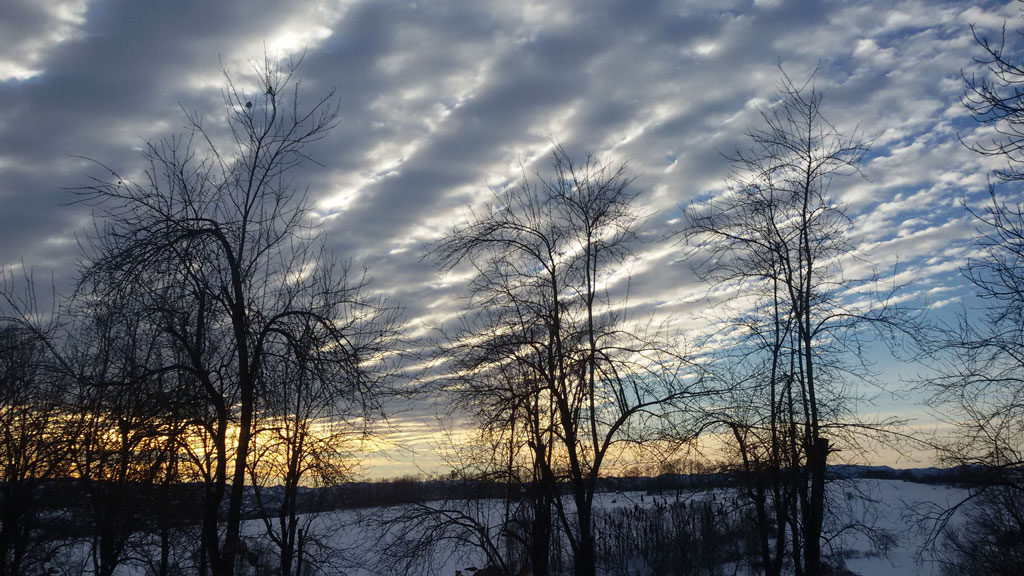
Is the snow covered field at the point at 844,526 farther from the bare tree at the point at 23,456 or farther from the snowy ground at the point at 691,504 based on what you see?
the bare tree at the point at 23,456

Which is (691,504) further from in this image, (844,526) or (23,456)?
(23,456)

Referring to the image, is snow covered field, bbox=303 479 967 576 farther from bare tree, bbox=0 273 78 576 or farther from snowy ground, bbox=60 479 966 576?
bare tree, bbox=0 273 78 576

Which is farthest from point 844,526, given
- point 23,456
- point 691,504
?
point 23,456

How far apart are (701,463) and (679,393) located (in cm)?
318

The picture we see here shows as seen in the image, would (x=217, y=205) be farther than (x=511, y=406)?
No

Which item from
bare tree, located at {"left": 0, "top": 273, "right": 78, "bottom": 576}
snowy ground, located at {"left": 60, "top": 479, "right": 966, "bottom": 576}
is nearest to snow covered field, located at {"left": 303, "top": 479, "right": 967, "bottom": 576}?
snowy ground, located at {"left": 60, "top": 479, "right": 966, "bottom": 576}

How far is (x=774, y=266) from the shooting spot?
53.4ft

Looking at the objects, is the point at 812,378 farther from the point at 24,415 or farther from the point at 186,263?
the point at 24,415

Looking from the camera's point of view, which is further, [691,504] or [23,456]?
[691,504]

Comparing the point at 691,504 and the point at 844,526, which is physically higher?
the point at 691,504

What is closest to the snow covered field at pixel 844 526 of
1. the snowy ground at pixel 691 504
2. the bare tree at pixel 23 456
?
the snowy ground at pixel 691 504

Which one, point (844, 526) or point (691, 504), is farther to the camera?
→ point (691, 504)

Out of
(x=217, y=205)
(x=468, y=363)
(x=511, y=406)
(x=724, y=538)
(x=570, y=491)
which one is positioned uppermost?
(x=217, y=205)

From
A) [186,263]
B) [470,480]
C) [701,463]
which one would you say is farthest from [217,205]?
[701,463]
